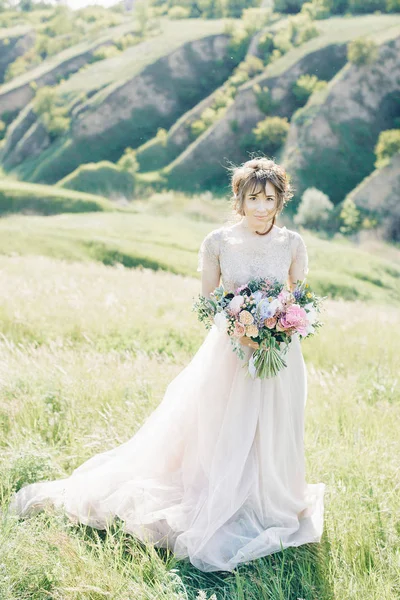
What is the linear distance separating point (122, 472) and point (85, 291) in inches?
246

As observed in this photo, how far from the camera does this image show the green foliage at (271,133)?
85.1 ft

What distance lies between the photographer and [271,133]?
26.1m

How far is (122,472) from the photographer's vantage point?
16.1ft

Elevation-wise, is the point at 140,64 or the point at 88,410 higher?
the point at 140,64

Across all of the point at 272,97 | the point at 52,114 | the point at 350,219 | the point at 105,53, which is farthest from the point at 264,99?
the point at 52,114

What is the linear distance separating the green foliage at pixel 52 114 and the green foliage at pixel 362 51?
1363 centimetres

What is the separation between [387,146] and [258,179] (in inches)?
879

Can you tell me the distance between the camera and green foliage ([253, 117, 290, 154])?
25938 mm

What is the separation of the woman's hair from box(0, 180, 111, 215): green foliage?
1823 centimetres

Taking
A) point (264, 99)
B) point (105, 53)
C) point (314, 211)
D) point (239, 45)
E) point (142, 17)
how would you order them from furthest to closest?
1. point (142, 17)
2. point (105, 53)
3. point (239, 45)
4. point (264, 99)
5. point (314, 211)

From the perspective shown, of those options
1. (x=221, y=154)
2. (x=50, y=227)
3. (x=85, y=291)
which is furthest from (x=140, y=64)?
(x=85, y=291)

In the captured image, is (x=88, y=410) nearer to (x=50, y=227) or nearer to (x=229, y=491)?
(x=229, y=491)

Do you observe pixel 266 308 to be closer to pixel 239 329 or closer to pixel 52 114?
pixel 239 329

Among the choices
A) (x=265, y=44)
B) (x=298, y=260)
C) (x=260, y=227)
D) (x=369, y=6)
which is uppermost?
(x=369, y=6)
